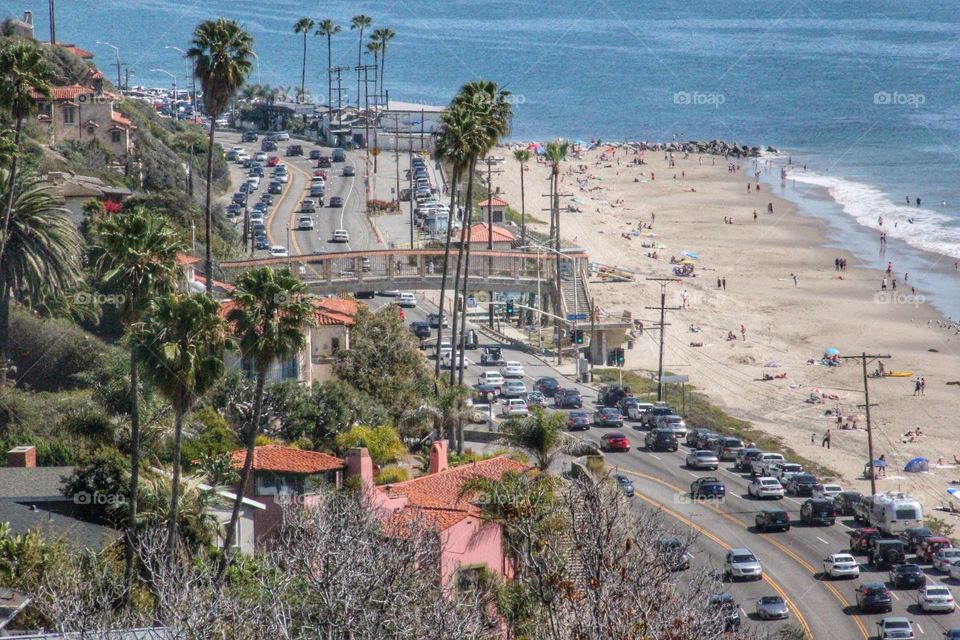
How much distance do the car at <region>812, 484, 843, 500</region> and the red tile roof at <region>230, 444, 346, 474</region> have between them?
2043cm

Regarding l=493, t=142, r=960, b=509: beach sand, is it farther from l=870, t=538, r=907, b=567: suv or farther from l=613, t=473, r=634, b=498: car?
l=613, t=473, r=634, b=498: car

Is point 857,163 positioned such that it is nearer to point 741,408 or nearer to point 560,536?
point 741,408

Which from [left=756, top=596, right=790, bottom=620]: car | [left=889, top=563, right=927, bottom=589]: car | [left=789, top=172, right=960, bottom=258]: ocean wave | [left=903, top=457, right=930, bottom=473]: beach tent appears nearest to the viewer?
[left=756, top=596, right=790, bottom=620]: car

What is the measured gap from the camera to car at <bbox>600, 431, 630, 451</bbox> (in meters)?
60.5

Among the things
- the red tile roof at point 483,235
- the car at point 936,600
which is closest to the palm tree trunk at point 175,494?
the car at point 936,600

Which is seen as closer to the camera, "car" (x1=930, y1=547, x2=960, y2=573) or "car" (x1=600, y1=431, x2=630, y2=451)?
"car" (x1=930, y1=547, x2=960, y2=573)

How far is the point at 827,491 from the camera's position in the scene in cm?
5688

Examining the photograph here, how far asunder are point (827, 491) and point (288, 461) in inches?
886

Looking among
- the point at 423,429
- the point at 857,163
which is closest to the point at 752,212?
the point at 857,163

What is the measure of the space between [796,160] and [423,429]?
4605 inches

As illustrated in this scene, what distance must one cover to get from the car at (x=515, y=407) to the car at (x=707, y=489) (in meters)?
11.1

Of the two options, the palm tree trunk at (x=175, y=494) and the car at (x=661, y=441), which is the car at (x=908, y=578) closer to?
the car at (x=661, y=441)

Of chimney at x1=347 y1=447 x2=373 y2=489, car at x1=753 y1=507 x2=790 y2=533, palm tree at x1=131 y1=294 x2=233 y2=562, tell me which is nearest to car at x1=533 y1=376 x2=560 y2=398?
car at x1=753 y1=507 x2=790 y2=533

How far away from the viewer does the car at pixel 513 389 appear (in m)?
69.9
